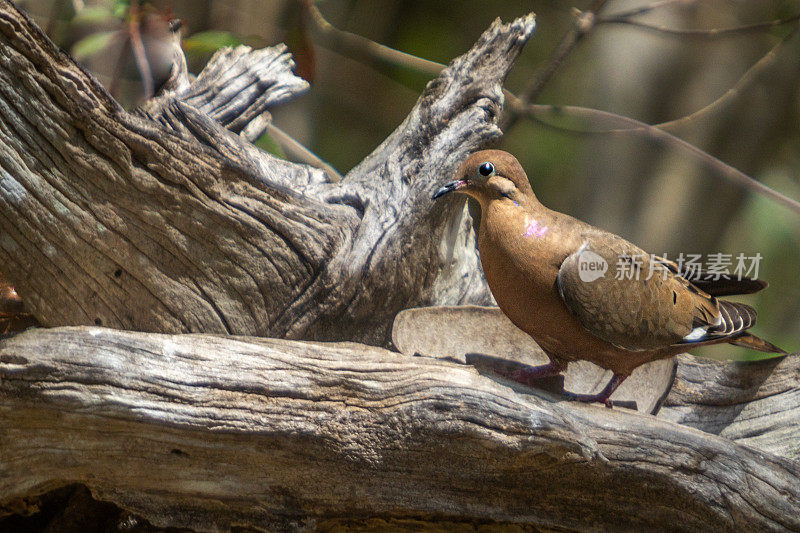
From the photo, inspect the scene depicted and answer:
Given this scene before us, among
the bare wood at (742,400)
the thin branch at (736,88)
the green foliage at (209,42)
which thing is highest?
the thin branch at (736,88)

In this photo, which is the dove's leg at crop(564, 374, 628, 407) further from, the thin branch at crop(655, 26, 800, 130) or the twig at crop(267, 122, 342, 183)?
the thin branch at crop(655, 26, 800, 130)

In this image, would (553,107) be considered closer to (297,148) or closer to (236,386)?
(297,148)

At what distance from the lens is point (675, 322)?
5.14 feet

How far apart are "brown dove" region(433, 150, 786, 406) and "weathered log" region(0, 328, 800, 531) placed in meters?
0.15

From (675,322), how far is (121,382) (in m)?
1.21

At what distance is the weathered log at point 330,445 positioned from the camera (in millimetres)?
1308

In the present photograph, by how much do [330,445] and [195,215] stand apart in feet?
2.02

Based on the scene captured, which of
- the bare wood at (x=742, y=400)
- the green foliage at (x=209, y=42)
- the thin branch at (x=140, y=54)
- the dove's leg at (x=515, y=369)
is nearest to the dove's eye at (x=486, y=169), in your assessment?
the dove's leg at (x=515, y=369)

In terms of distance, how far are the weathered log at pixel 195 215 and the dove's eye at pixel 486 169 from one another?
310 millimetres

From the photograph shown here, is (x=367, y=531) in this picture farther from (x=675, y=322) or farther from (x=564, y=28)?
(x=564, y=28)

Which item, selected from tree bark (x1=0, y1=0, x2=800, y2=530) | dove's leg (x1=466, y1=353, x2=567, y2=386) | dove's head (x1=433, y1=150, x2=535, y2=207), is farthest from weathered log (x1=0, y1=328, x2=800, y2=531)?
dove's head (x1=433, y1=150, x2=535, y2=207)

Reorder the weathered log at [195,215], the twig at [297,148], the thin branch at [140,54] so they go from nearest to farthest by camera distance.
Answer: the weathered log at [195,215]
the thin branch at [140,54]
the twig at [297,148]

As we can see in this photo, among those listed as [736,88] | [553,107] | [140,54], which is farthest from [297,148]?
[736,88]

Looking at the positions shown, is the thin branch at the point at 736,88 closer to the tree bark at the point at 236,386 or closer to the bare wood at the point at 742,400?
the bare wood at the point at 742,400
